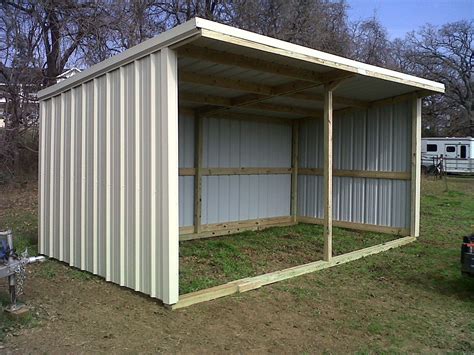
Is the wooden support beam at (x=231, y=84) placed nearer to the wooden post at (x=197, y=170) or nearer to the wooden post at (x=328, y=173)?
the wooden post at (x=328, y=173)

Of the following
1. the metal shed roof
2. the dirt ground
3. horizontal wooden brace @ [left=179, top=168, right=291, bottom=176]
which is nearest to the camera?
the dirt ground

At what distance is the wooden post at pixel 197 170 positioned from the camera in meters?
9.02

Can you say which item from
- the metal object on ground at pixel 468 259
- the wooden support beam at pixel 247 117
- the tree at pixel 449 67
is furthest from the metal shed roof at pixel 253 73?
the tree at pixel 449 67

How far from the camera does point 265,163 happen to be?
1048 cm

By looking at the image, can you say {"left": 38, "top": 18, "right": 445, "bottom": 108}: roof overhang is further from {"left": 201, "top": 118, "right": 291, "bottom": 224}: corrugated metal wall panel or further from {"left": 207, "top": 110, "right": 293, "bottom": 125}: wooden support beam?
{"left": 201, "top": 118, "right": 291, "bottom": 224}: corrugated metal wall panel

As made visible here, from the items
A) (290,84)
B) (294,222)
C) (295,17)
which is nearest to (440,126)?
(295,17)

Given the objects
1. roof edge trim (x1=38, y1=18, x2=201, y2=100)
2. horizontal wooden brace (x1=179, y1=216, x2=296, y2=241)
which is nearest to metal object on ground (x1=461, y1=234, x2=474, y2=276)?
roof edge trim (x1=38, y1=18, x2=201, y2=100)

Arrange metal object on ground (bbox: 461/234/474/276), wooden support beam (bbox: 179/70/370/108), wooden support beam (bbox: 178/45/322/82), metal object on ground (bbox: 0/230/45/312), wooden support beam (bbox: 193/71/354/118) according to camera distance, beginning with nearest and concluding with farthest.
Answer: metal object on ground (bbox: 0/230/45/312) → metal object on ground (bbox: 461/234/474/276) → wooden support beam (bbox: 178/45/322/82) → wooden support beam (bbox: 179/70/370/108) → wooden support beam (bbox: 193/71/354/118)

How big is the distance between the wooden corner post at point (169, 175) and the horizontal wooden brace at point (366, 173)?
5.87m

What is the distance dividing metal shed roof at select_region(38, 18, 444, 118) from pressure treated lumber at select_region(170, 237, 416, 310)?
2.67 meters

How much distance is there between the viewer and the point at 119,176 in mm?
5410

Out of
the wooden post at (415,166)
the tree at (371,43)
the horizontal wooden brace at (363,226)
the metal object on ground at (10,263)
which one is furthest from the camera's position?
the tree at (371,43)

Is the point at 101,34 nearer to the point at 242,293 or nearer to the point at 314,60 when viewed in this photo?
the point at 314,60

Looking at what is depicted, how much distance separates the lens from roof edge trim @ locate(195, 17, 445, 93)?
176 inches
